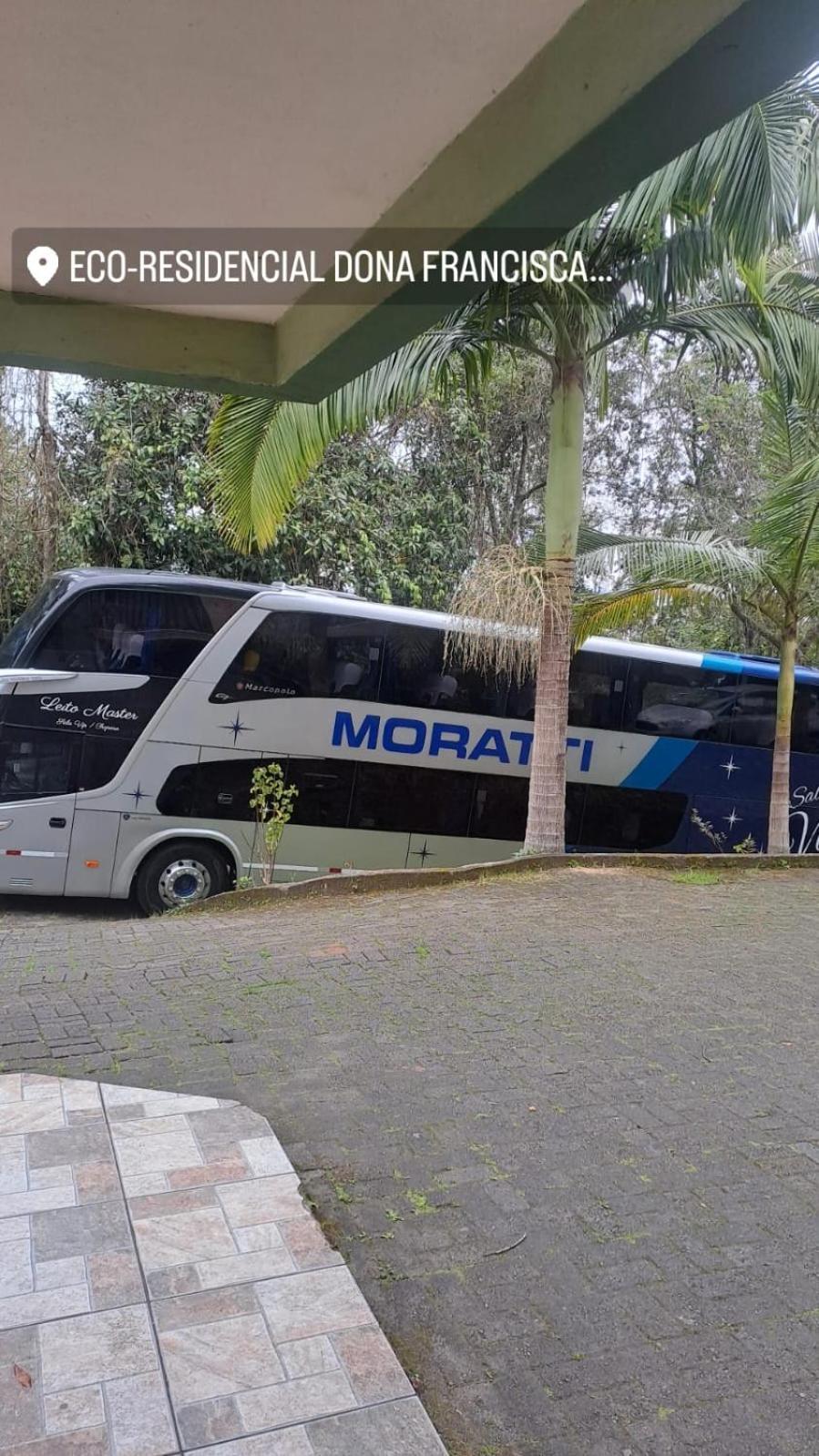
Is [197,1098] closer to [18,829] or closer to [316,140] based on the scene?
[316,140]

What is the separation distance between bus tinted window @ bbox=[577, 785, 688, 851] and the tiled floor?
7.07 m

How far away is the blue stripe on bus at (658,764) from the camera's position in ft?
32.7

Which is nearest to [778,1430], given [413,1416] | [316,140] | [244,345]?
[413,1416]

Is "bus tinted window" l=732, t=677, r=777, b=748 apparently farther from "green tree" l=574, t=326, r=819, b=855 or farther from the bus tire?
the bus tire

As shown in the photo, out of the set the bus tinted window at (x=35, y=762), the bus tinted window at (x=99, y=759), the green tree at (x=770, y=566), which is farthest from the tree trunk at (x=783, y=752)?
the bus tinted window at (x=35, y=762)

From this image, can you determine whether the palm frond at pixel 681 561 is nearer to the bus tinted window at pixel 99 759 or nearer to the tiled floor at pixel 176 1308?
the bus tinted window at pixel 99 759

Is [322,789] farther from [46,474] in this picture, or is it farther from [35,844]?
[46,474]

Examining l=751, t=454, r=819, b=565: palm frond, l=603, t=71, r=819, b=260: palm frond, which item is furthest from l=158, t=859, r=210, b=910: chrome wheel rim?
l=603, t=71, r=819, b=260: palm frond

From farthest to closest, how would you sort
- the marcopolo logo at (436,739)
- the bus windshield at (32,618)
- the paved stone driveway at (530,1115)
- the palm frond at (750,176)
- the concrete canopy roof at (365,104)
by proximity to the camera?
the marcopolo logo at (436,739)
the bus windshield at (32,618)
the palm frond at (750,176)
the paved stone driveway at (530,1115)
the concrete canopy roof at (365,104)

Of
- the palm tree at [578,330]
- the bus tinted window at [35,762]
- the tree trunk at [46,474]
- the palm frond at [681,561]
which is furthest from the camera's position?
the tree trunk at [46,474]

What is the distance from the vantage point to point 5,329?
2.80 meters

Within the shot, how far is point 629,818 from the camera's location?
33.0ft

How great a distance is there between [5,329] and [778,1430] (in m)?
3.40

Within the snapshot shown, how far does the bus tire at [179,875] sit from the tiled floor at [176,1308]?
5.26 metres
